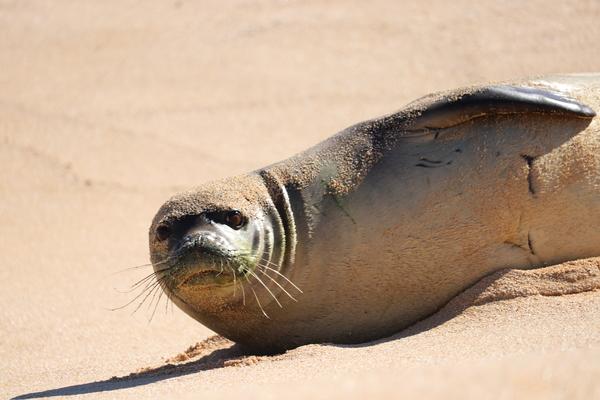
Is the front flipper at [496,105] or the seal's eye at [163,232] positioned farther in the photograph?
the seal's eye at [163,232]

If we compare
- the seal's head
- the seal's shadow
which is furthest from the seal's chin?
the seal's shadow

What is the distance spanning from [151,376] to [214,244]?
0.72 meters

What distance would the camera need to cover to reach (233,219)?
4.50 metres

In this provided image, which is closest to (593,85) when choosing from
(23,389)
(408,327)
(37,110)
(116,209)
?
(408,327)

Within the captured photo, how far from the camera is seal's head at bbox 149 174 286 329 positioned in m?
4.32

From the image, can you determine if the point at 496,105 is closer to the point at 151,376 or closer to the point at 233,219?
the point at 233,219

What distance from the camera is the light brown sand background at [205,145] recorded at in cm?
360

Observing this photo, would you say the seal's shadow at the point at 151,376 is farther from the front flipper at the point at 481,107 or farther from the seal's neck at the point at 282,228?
the front flipper at the point at 481,107

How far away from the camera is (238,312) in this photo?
4.61 metres

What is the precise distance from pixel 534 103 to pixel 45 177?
6.40 m

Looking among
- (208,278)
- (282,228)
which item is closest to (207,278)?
(208,278)

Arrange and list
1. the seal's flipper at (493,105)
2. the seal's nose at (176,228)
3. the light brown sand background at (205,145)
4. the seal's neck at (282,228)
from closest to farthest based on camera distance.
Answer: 1. the light brown sand background at (205,145)
2. the seal's flipper at (493,105)
3. the seal's nose at (176,228)
4. the seal's neck at (282,228)

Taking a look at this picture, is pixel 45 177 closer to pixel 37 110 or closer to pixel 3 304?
pixel 37 110

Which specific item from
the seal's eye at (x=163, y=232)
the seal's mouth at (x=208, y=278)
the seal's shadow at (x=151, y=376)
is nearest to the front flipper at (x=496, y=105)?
the seal's mouth at (x=208, y=278)
